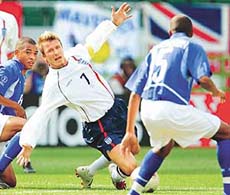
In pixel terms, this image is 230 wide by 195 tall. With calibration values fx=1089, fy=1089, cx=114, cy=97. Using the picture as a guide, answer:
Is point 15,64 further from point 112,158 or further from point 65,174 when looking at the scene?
point 65,174

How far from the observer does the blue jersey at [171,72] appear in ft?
30.6

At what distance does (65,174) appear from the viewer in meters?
14.3

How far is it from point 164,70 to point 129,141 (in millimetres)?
708

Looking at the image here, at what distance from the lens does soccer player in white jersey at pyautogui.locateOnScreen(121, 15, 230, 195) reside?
9344 mm

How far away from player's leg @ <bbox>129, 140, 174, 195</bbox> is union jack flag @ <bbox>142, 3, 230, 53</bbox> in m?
17.1

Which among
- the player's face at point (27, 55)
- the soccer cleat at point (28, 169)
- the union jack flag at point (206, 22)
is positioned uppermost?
the player's face at point (27, 55)

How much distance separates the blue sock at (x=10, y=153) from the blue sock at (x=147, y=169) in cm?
257

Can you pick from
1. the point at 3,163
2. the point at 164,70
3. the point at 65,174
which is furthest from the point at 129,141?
Result: the point at 65,174

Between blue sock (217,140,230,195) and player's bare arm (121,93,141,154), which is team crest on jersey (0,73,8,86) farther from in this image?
blue sock (217,140,230,195)

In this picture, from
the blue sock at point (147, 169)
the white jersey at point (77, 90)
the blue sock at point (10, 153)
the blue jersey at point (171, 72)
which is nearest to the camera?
the blue jersey at point (171, 72)

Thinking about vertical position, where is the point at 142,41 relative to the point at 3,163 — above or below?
below

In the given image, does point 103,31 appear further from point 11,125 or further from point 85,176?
point 85,176

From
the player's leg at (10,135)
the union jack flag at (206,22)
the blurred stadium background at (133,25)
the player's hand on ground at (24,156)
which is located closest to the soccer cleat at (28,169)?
the player's leg at (10,135)

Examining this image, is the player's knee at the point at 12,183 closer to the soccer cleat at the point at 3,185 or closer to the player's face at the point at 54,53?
the soccer cleat at the point at 3,185
